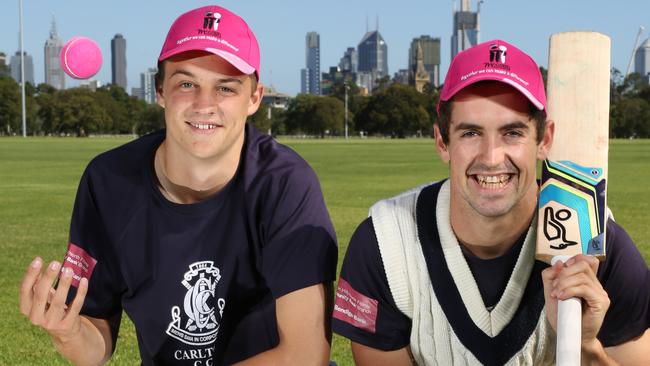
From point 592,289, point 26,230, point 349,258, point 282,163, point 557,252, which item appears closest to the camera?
point 592,289

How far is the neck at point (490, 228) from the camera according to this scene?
10.9 ft

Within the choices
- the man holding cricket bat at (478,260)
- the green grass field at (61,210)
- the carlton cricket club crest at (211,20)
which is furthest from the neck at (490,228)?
the green grass field at (61,210)

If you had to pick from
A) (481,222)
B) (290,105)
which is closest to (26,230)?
(481,222)

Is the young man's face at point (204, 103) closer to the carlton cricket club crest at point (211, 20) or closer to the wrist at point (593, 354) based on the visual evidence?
the carlton cricket club crest at point (211, 20)

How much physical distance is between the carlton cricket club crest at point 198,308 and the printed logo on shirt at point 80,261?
17.9 inches

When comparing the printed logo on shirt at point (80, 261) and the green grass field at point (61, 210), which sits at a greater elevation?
the printed logo on shirt at point (80, 261)

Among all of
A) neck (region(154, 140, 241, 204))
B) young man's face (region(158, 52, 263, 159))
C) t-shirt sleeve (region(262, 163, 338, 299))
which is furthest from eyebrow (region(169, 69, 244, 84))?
t-shirt sleeve (region(262, 163, 338, 299))

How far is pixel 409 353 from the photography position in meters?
3.51

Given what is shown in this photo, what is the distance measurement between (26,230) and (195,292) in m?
9.10

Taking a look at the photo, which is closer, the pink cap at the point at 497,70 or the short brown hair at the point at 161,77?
the pink cap at the point at 497,70

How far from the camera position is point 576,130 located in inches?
131

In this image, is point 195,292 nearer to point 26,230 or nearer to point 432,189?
point 432,189

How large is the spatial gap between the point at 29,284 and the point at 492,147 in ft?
5.62

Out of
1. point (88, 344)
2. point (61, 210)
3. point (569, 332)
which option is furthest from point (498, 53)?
point (61, 210)
